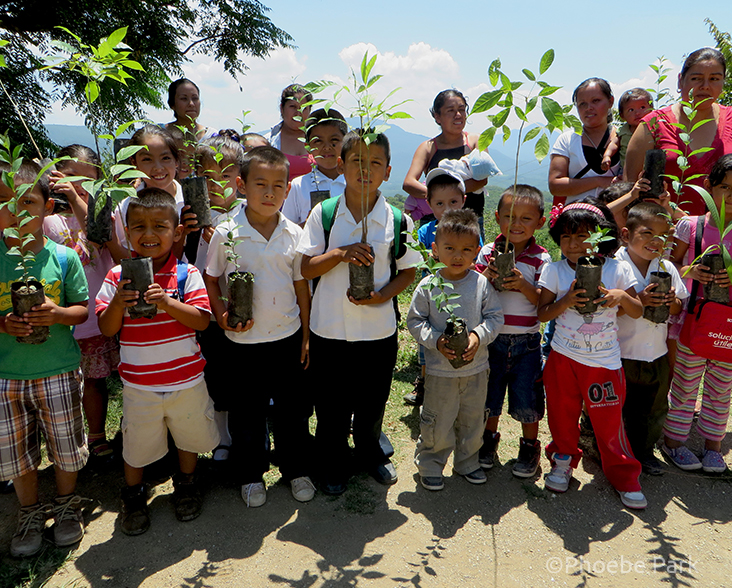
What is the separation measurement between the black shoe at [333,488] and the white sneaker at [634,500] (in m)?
1.87

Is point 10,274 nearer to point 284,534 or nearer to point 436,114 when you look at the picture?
point 284,534

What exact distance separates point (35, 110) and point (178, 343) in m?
7.96

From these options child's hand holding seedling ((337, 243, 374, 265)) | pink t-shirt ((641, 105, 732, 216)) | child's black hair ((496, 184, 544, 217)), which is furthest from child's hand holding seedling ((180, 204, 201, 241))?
pink t-shirt ((641, 105, 732, 216))

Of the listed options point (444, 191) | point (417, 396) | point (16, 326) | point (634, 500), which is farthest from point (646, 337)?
point (16, 326)

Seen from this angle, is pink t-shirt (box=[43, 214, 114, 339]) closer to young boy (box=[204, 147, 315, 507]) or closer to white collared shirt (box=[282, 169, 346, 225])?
young boy (box=[204, 147, 315, 507])

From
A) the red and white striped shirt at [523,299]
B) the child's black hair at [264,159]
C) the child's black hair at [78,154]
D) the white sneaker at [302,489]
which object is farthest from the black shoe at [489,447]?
the child's black hair at [78,154]

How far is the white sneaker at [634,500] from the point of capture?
3.23m

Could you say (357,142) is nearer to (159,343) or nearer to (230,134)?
(159,343)

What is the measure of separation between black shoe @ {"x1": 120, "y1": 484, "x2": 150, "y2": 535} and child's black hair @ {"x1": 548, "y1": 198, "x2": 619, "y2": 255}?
3.24 meters

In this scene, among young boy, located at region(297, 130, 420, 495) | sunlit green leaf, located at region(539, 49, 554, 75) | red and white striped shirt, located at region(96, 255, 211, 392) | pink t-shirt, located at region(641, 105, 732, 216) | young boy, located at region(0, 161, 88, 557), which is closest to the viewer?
sunlit green leaf, located at region(539, 49, 554, 75)

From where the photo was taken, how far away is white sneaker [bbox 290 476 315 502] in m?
3.27

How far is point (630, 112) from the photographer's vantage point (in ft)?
16.1

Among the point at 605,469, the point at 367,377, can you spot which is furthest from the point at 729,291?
the point at 367,377

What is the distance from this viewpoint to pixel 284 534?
3.00 meters
